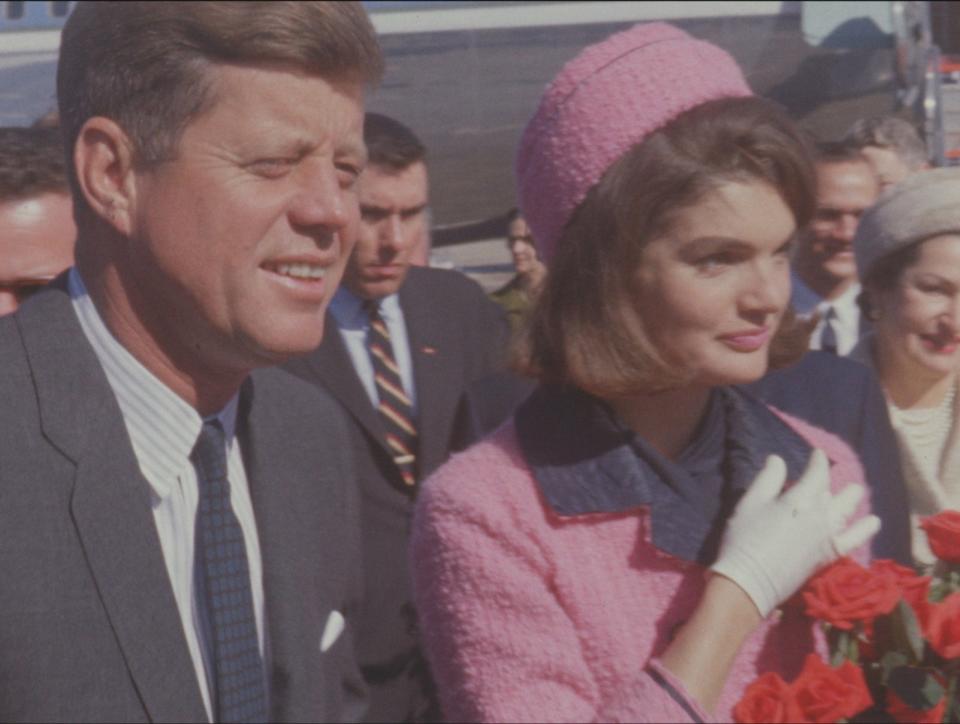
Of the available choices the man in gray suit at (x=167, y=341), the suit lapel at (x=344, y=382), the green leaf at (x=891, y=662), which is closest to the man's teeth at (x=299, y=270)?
the man in gray suit at (x=167, y=341)

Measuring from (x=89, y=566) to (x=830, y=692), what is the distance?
0.77 m

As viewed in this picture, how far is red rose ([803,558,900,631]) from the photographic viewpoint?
1.61 m

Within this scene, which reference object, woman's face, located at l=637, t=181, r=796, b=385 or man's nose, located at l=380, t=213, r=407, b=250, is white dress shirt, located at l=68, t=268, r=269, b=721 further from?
man's nose, located at l=380, t=213, r=407, b=250

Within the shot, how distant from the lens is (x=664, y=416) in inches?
78.0

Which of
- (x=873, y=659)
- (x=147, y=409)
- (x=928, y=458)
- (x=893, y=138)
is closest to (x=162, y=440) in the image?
(x=147, y=409)

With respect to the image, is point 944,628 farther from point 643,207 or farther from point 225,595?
point 225,595

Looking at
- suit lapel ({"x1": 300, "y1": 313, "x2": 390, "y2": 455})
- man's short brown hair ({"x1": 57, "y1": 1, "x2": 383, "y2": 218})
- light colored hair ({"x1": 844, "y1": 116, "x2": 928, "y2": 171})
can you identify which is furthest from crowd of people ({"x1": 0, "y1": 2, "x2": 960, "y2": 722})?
light colored hair ({"x1": 844, "y1": 116, "x2": 928, "y2": 171})

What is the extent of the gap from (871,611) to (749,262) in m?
0.48

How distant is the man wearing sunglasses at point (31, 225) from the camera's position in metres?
2.42

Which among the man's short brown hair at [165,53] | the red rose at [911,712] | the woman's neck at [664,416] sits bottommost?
the red rose at [911,712]

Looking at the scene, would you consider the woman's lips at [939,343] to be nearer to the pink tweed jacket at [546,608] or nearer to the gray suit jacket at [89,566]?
the pink tweed jacket at [546,608]

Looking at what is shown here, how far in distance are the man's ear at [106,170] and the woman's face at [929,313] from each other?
1407 mm

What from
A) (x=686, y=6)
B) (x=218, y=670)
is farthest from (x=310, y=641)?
(x=686, y=6)

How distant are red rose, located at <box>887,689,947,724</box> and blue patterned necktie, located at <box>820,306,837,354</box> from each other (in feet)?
7.63
